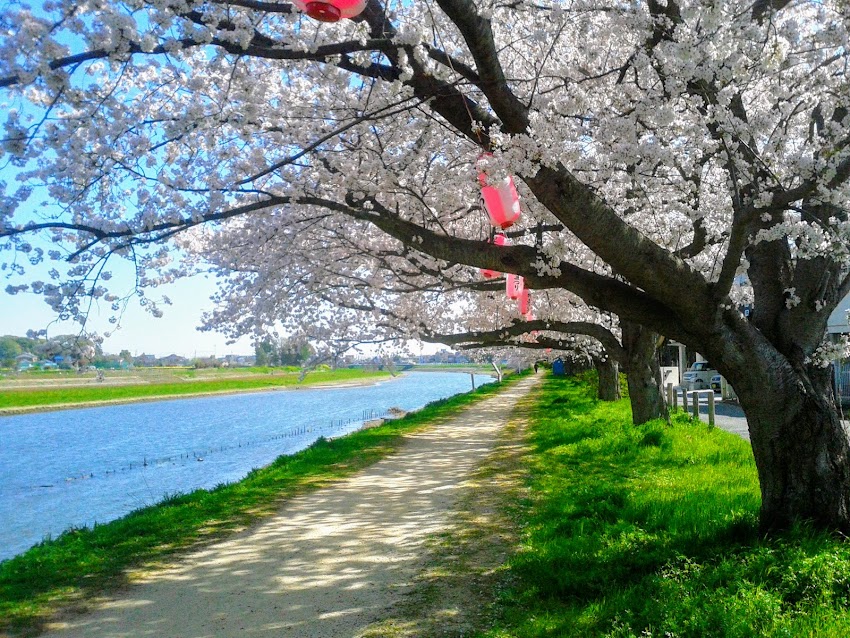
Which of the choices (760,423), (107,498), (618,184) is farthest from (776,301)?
(107,498)

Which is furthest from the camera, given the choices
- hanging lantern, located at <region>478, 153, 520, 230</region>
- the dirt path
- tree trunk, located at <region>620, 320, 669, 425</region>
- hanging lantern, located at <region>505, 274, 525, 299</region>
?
tree trunk, located at <region>620, 320, 669, 425</region>

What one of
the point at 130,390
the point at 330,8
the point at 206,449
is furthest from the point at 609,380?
the point at 130,390

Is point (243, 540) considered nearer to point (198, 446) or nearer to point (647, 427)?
→ point (647, 427)

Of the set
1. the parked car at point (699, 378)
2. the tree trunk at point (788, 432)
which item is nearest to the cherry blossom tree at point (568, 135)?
the tree trunk at point (788, 432)

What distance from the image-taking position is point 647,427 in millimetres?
11852

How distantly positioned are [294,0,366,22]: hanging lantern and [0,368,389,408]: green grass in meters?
37.2

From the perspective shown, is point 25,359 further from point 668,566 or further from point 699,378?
point 699,378

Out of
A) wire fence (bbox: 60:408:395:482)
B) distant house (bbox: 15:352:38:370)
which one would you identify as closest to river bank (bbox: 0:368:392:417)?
wire fence (bbox: 60:408:395:482)

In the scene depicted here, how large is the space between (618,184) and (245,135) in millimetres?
5084

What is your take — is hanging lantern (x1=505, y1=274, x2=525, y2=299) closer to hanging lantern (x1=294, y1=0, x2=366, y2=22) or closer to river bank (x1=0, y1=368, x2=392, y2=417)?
hanging lantern (x1=294, y1=0, x2=366, y2=22)

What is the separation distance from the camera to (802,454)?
5.01m

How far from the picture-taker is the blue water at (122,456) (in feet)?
43.1

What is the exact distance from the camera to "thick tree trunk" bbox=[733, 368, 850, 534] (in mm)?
4988

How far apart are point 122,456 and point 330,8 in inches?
884
